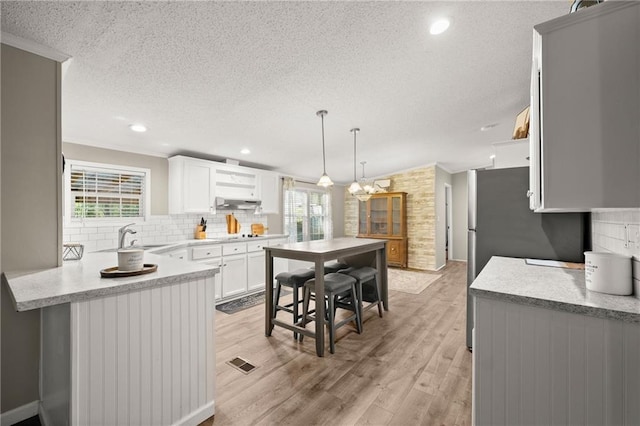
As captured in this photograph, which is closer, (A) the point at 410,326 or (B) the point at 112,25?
(B) the point at 112,25

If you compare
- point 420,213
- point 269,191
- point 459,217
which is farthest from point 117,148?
point 459,217

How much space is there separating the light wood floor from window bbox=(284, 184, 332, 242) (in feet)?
9.98

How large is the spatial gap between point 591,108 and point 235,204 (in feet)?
14.4

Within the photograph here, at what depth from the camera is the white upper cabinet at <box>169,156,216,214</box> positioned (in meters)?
3.99

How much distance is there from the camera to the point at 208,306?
5.61 feet

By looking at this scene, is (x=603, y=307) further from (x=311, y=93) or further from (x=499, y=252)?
(x=311, y=93)

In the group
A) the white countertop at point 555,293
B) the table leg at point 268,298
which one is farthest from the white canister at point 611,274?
the table leg at point 268,298

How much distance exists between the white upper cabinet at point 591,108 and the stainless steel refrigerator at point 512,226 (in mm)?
1515

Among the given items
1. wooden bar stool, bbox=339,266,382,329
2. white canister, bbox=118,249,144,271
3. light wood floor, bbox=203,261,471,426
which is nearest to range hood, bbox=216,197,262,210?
light wood floor, bbox=203,261,471,426

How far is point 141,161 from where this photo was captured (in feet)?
12.8

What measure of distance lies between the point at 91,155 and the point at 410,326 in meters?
4.29

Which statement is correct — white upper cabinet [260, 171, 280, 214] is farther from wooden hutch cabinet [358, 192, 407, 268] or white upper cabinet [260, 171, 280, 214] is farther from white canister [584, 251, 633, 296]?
white canister [584, 251, 633, 296]

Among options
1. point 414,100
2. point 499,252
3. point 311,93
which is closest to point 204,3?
point 311,93

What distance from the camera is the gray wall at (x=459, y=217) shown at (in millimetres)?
7375
